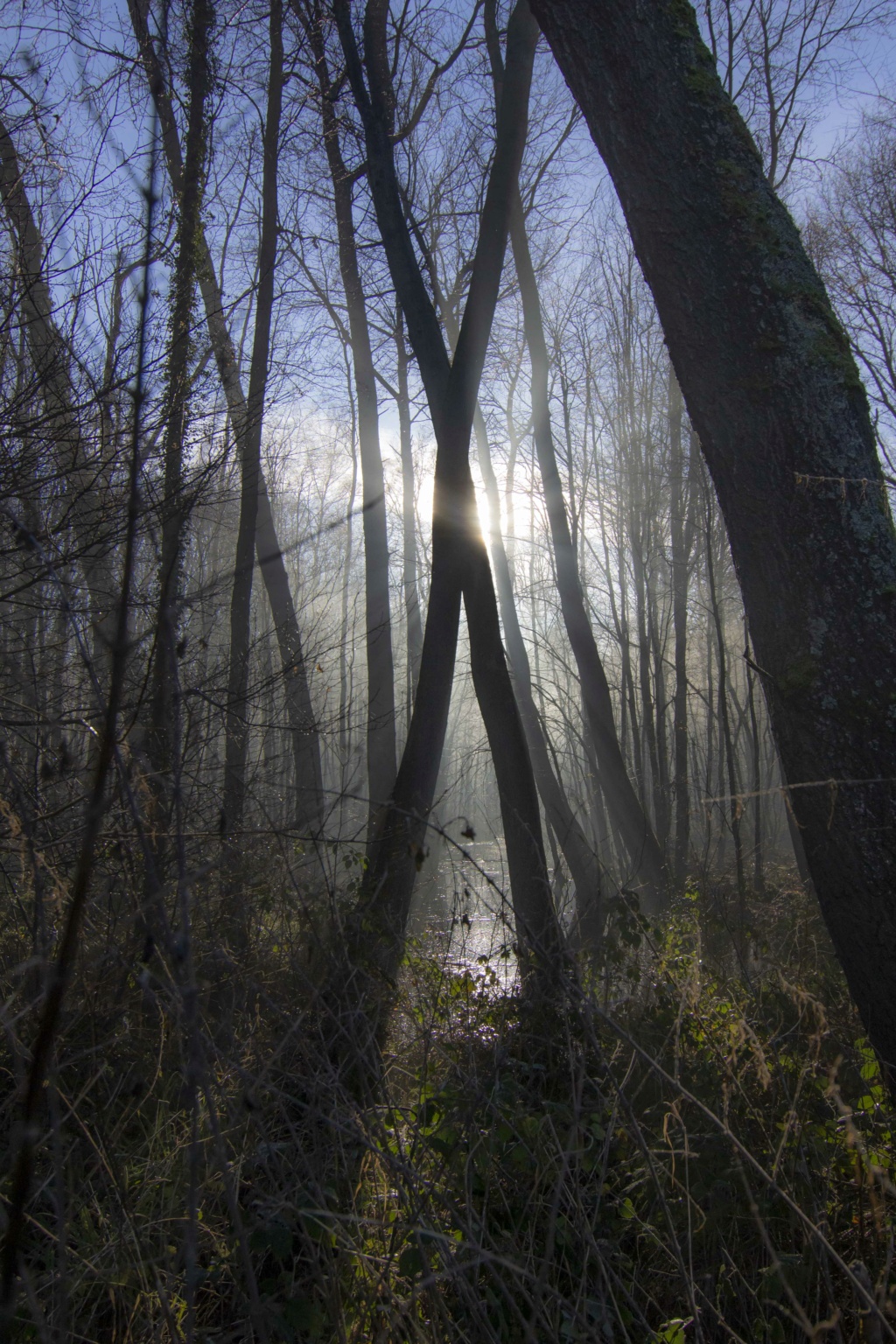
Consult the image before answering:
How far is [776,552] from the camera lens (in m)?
2.77

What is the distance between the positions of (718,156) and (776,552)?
4.80 feet

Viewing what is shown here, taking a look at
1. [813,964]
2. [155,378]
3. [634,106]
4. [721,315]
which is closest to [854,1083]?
[813,964]

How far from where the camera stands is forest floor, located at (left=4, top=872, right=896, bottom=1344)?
1.89 meters

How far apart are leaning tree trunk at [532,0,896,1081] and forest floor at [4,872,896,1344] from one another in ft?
1.71

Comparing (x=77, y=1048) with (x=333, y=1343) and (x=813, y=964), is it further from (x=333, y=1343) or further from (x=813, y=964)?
(x=813, y=964)

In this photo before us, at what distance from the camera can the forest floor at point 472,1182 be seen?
189cm

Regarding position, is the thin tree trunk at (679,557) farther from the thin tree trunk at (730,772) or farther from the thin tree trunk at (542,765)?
the thin tree trunk at (730,772)

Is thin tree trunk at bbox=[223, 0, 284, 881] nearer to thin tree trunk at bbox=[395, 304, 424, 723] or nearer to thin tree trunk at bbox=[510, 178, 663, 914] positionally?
thin tree trunk at bbox=[510, 178, 663, 914]

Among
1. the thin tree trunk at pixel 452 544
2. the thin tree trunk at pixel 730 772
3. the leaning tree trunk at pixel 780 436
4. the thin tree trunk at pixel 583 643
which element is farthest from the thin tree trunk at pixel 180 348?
the thin tree trunk at pixel 583 643

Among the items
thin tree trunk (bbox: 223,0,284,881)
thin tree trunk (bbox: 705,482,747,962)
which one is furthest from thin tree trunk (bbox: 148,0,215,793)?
thin tree trunk (bbox: 705,482,747,962)

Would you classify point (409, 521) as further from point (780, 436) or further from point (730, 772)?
point (780, 436)

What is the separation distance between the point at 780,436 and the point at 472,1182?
2.69 metres

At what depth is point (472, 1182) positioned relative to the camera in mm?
2611

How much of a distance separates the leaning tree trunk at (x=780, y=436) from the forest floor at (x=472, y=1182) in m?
0.52
